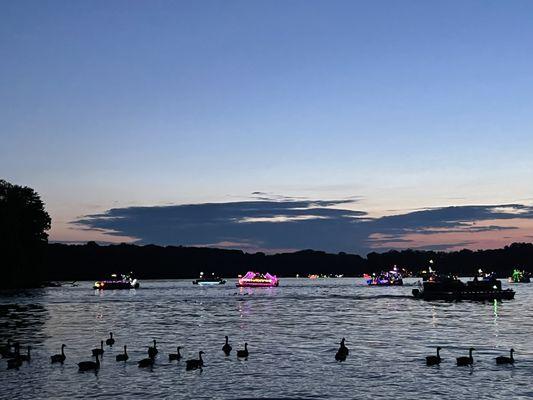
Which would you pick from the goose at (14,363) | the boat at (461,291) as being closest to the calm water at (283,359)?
the goose at (14,363)

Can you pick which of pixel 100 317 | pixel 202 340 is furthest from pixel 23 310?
pixel 202 340

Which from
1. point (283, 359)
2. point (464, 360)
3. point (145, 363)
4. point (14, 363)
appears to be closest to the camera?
point (14, 363)

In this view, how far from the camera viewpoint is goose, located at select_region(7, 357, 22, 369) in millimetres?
52719

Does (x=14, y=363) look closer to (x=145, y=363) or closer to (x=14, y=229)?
(x=145, y=363)

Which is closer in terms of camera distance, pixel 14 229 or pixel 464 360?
pixel 464 360

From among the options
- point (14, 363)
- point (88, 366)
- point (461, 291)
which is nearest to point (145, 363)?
point (88, 366)

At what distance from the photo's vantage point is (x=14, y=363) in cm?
5300

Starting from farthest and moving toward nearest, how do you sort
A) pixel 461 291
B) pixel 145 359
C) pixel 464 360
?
pixel 461 291
pixel 464 360
pixel 145 359

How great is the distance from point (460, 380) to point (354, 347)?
21.3 metres

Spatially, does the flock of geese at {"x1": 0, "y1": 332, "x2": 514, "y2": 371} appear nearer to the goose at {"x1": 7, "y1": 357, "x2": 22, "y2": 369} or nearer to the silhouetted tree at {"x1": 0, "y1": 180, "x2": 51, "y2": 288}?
the goose at {"x1": 7, "y1": 357, "x2": 22, "y2": 369}

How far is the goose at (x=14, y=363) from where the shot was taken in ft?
173

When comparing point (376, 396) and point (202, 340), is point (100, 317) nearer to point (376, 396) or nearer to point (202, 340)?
point (202, 340)

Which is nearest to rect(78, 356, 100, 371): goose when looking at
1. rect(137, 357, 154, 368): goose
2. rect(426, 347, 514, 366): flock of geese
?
rect(137, 357, 154, 368): goose

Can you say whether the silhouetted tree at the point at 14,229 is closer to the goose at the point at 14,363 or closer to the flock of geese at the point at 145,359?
the flock of geese at the point at 145,359
